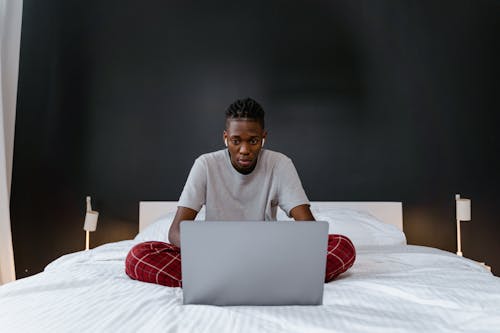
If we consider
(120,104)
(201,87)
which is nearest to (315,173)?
(201,87)

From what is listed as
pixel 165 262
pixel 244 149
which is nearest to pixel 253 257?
pixel 165 262

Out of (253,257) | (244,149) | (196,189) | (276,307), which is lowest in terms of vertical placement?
(276,307)

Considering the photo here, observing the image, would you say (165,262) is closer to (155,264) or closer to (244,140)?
(155,264)

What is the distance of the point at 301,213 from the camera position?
5.34 ft

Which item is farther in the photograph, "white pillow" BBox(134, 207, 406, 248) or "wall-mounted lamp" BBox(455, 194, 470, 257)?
"wall-mounted lamp" BBox(455, 194, 470, 257)

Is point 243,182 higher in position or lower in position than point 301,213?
higher

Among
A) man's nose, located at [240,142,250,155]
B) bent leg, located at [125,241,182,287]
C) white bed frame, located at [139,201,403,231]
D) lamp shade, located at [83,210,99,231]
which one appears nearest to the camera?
bent leg, located at [125,241,182,287]

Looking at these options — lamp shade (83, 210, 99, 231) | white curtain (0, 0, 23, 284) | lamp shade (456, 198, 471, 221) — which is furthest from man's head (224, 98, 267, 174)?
white curtain (0, 0, 23, 284)

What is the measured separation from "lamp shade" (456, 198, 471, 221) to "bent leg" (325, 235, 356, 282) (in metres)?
1.72

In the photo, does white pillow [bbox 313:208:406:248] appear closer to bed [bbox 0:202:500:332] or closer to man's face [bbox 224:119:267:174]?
bed [bbox 0:202:500:332]

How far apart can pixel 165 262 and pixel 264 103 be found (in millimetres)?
1937

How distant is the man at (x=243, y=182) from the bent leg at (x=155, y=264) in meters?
0.04

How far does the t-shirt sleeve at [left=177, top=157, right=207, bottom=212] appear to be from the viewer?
1.61m

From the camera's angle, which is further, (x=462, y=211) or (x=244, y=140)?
(x=462, y=211)
